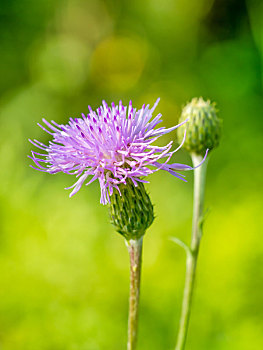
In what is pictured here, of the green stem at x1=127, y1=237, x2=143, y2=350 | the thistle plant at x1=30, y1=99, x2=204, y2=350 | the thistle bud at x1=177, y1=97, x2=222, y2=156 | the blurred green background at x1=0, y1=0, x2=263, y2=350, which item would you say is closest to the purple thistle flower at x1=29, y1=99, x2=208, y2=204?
the thistle plant at x1=30, y1=99, x2=204, y2=350

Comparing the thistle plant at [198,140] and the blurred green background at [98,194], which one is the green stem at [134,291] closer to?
the thistle plant at [198,140]

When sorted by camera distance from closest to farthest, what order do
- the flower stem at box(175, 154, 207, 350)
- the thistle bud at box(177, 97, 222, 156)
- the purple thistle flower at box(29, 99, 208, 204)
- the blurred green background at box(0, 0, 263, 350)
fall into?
the purple thistle flower at box(29, 99, 208, 204), the flower stem at box(175, 154, 207, 350), the thistle bud at box(177, 97, 222, 156), the blurred green background at box(0, 0, 263, 350)

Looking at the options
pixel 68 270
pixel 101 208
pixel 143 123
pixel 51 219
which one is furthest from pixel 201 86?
pixel 143 123

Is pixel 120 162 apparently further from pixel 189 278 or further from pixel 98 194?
pixel 98 194

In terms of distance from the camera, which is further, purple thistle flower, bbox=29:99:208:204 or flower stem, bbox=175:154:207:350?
flower stem, bbox=175:154:207:350

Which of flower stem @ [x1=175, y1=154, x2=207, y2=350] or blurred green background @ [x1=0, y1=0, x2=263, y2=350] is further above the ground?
blurred green background @ [x1=0, y1=0, x2=263, y2=350]

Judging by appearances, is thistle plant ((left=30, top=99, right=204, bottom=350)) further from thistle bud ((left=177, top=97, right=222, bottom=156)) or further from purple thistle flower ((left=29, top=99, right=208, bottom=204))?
thistle bud ((left=177, top=97, right=222, bottom=156))

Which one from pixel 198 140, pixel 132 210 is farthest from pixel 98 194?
pixel 132 210
